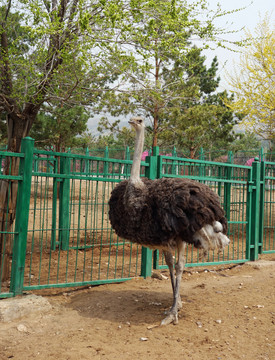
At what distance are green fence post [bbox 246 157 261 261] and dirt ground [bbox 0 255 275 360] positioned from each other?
1627 mm

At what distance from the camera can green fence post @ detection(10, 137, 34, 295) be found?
4434 mm

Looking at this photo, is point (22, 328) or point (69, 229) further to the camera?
point (69, 229)

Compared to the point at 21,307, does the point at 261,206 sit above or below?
above

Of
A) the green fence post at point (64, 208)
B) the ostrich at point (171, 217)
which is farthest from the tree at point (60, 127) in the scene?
the ostrich at point (171, 217)

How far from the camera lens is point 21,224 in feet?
14.6

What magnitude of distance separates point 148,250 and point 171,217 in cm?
189

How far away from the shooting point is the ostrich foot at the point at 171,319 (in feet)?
13.7

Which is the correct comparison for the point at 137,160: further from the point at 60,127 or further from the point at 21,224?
the point at 60,127

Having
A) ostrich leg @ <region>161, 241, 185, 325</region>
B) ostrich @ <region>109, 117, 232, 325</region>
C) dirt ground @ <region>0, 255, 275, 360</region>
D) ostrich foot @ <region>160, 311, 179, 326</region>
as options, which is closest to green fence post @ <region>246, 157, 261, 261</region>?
dirt ground @ <region>0, 255, 275, 360</region>

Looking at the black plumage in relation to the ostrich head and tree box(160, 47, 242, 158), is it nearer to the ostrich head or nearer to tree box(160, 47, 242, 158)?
the ostrich head

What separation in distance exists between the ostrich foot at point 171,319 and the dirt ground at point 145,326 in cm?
7

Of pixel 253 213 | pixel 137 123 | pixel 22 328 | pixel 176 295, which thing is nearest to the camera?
pixel 22 328

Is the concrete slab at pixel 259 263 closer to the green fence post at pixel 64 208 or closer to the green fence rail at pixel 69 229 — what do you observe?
the green fence rail at pixel 69 229

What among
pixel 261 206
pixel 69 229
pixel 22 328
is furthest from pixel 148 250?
pixel 261 206
